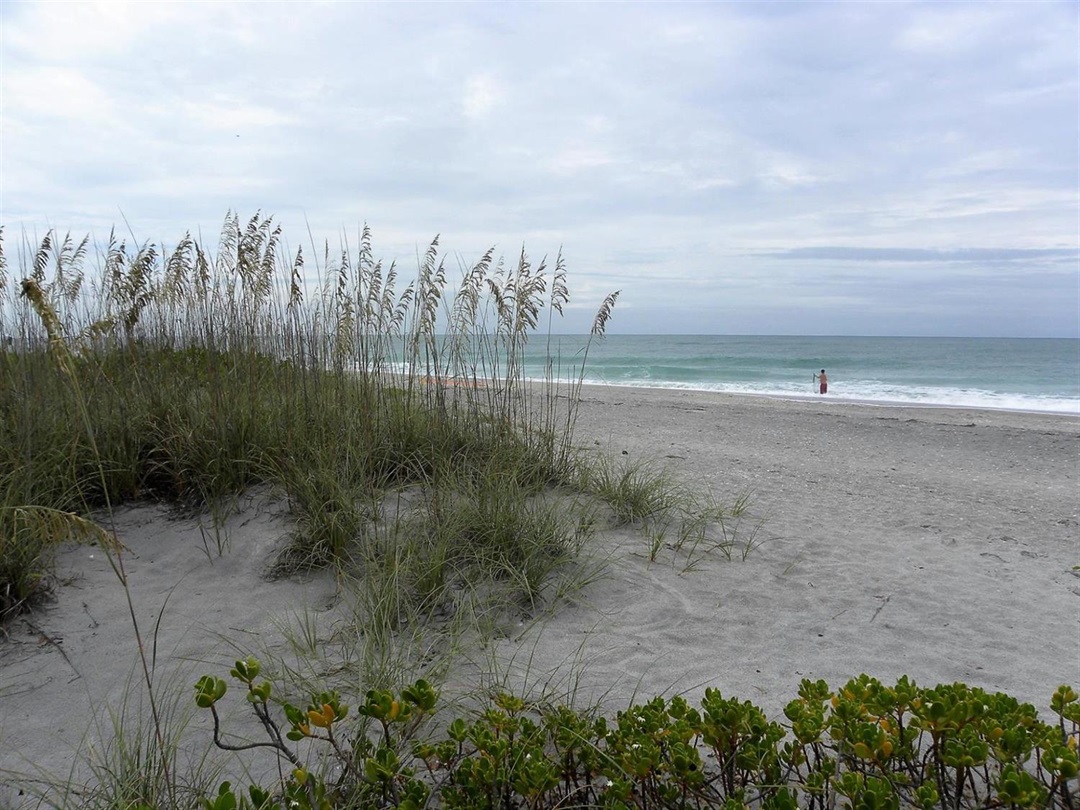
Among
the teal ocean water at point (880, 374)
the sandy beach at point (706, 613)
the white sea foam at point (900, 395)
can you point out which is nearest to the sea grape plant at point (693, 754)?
the sandy beach at point (706, 613)

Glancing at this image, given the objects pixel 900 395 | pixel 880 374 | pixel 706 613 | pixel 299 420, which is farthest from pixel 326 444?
pixel 880 374

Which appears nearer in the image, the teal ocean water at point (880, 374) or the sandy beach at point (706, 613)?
the sandy beach at point (706, 613)

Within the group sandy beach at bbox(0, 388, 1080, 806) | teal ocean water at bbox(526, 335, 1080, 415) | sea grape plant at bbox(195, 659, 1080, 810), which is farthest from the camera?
teal ocean water at bbox(526, 335, 1080, 415)

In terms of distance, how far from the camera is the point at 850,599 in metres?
3.22

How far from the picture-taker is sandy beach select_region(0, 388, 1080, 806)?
245 cm

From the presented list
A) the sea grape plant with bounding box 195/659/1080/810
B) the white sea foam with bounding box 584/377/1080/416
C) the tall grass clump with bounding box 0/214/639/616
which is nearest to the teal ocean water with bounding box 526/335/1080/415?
the white sea foam with bounding box 584/377/1080/416

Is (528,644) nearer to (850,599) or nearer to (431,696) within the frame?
(431,696)

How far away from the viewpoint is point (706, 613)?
304 centimetres

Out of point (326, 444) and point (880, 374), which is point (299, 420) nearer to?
point (326, 444)

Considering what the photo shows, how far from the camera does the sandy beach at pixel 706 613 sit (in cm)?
245

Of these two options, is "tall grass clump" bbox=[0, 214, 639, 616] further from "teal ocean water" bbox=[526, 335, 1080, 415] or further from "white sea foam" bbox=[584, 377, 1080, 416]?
"white sea foam" bbox=[584, 377, 1080, 416]

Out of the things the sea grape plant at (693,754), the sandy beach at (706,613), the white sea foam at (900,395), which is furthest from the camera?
the white sea foam at (900,395)

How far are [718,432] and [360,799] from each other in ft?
24.1

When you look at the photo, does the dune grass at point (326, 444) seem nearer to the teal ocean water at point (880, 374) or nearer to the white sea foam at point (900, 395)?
the teal ocean water at point (880, 374)
